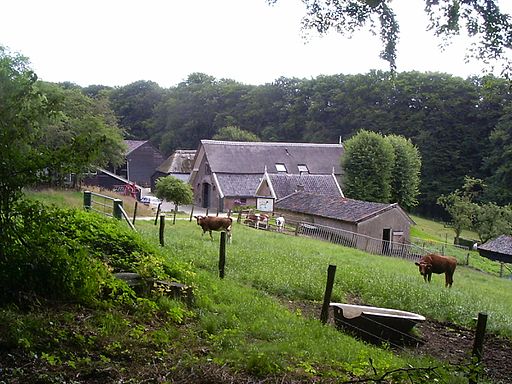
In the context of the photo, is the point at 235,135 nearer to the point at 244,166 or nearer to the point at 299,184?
the point at 244,166

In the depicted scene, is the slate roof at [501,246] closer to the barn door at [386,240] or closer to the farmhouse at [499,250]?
the farmhouse at [499,250]

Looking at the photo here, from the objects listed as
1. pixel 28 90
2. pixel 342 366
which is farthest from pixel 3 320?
pixel 342 366

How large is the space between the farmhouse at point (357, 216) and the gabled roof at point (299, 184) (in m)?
6.81

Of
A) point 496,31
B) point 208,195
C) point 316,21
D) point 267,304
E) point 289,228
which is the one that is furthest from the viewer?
point 208,195

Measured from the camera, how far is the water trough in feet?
27.0

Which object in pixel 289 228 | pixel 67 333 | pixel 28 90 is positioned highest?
pixel 28 90

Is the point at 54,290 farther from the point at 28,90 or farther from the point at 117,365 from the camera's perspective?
the point at 28,90

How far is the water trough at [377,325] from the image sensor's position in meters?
8.23

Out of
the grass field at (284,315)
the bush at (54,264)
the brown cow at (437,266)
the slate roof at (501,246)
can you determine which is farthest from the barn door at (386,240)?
the bush at (54,264)

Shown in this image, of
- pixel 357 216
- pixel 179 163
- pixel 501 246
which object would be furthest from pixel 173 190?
pixel 179 163

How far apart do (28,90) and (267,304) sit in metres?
5.03

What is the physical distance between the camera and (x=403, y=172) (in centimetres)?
5047

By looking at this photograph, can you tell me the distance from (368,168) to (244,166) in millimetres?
12074

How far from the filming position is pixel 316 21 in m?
9.17
